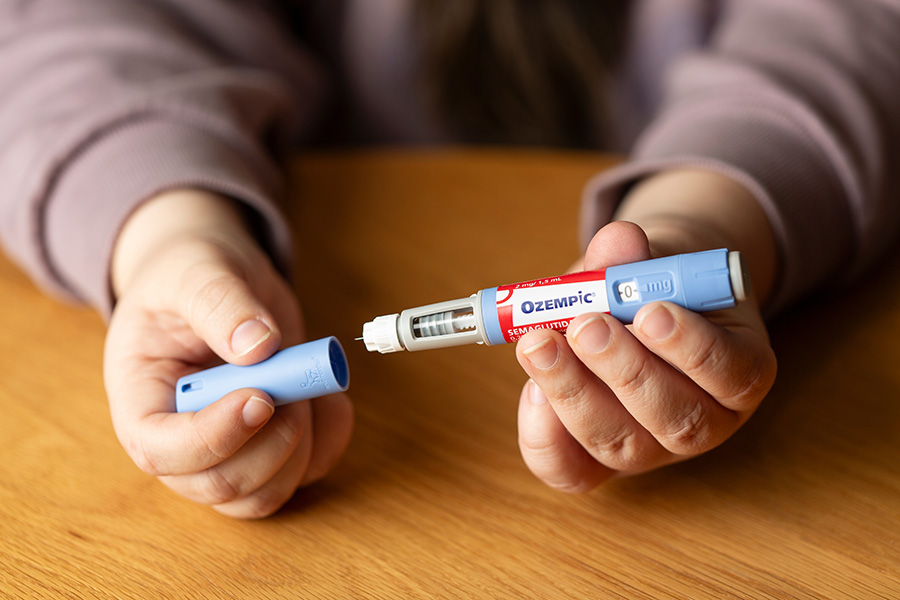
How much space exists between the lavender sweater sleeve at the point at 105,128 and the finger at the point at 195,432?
0.17 metres

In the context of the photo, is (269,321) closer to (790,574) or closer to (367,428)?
(367,428)

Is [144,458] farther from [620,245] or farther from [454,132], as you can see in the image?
[454,132]

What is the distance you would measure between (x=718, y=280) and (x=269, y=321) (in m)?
0.22

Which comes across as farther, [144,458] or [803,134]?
[803,134]

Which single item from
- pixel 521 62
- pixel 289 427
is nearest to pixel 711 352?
pixel 289 427

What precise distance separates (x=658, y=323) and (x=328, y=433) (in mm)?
199

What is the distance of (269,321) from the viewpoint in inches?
14.2

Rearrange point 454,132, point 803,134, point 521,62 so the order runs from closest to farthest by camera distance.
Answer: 1. point 803,134
2. point 521,62
3. point 454,132

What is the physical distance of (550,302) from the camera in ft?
1.00

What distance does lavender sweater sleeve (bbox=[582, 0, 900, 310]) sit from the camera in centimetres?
48

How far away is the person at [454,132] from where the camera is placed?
0.32m

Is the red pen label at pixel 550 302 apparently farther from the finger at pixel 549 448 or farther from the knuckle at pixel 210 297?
the knuckle at pixel 210 297

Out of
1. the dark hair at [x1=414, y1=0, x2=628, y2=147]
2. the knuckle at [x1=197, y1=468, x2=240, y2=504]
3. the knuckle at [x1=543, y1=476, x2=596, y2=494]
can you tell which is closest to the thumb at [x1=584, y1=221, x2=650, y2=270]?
the knuckle at [x1=543, y1=476, x2=596, y2=494]

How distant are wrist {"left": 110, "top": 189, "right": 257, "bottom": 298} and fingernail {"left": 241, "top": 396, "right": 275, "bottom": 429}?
0.14 metres
